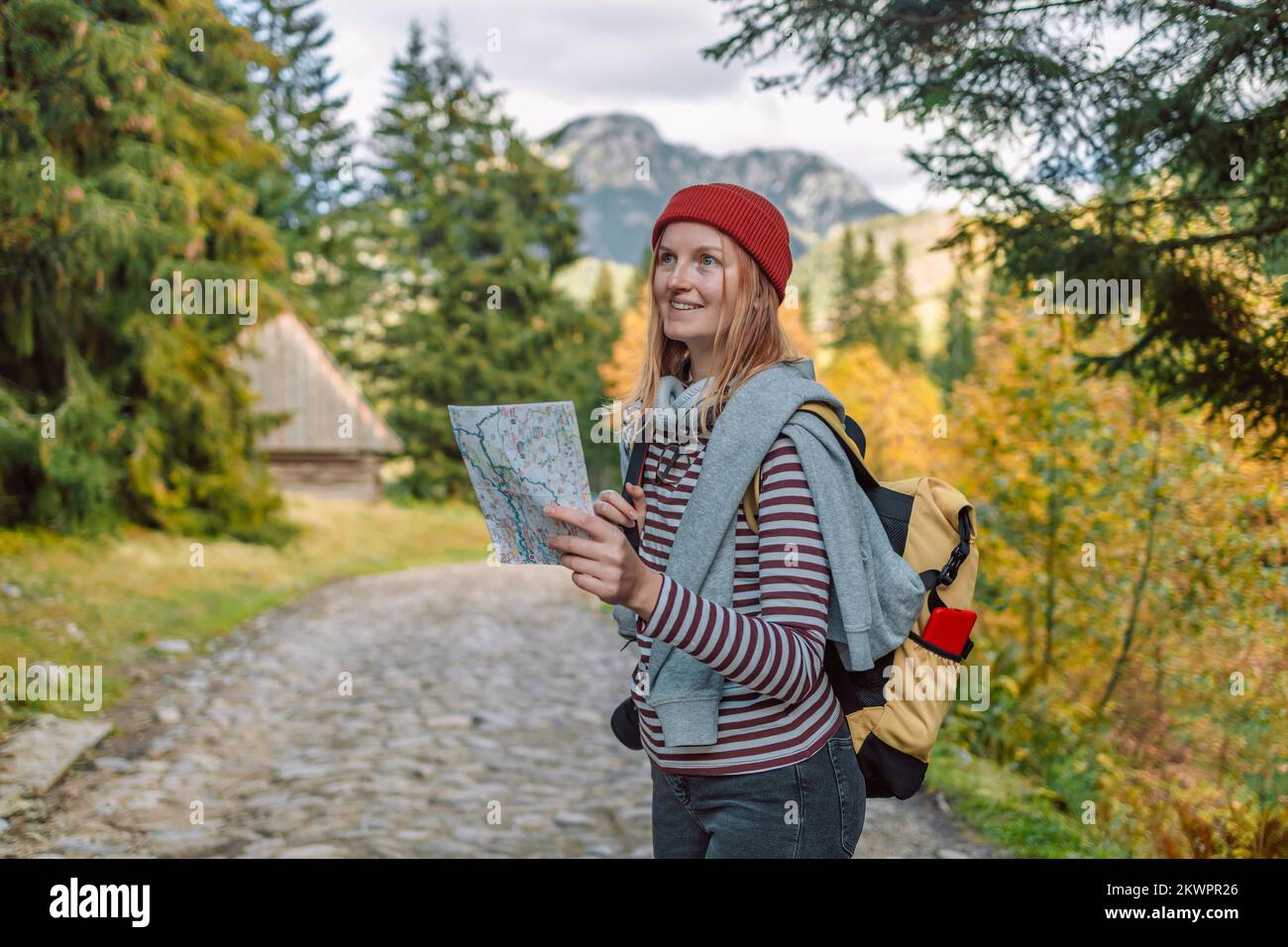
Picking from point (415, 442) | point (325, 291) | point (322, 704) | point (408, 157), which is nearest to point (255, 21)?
point (408, 157)

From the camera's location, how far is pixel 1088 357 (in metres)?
5.55

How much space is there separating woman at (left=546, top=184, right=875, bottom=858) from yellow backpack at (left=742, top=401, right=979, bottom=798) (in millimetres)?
46

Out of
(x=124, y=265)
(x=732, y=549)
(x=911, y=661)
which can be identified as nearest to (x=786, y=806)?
(x=911, y=661)

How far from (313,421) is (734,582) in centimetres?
2487

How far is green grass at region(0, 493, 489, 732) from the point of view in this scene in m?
8.26

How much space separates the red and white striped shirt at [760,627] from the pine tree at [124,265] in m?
7.91

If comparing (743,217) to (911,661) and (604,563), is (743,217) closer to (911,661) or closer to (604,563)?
(604,563)

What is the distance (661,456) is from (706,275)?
15.1 inches

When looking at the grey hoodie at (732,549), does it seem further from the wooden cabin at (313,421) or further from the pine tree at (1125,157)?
the wooden cabin at (313,421)

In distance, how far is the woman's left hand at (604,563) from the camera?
1702mm

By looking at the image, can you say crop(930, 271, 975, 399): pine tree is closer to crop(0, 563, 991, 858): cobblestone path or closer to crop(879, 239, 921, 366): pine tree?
crop(879, 239, 921, 366): pine tree

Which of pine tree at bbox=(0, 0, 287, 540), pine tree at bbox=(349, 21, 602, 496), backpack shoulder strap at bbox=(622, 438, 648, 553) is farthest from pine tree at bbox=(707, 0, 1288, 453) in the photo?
pine tree at bbox=(349, 21, 602, 496)

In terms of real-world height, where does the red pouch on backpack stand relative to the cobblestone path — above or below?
above

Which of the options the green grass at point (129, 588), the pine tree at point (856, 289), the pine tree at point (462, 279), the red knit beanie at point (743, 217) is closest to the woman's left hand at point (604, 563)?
the red knit beanie at point (743, 217)
